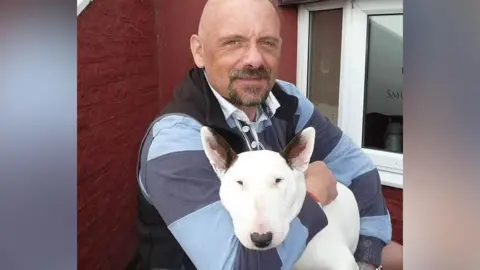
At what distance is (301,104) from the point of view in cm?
65

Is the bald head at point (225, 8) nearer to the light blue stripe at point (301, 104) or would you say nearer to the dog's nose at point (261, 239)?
the light blue stripe at point (301, 104)

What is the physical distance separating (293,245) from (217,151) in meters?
0.11

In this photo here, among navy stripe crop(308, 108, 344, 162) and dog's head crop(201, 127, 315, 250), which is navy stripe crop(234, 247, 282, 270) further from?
navy stripe crop(308, 108, 344, 162)

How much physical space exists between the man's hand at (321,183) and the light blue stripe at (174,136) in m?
0.11

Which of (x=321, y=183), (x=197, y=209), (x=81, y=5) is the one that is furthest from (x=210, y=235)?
(x=81, y=5)

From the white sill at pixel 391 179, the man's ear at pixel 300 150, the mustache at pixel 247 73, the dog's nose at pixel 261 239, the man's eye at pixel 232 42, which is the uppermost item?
the man's eye at pixel 232 42

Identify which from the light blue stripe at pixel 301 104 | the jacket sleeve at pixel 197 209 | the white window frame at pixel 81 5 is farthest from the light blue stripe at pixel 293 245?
the white window frame at pixel 81 5

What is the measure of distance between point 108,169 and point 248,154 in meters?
0.14

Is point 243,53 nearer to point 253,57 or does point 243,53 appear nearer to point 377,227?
point 253,57

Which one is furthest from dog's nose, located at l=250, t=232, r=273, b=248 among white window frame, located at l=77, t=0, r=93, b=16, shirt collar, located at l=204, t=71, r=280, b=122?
white window frame, located at l=77, t=0, r=93, b=16

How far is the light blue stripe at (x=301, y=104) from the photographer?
0.64m

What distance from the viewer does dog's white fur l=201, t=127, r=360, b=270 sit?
54 centimetres

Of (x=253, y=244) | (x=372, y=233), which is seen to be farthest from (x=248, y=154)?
(x=372, y=233)
